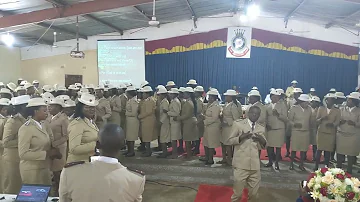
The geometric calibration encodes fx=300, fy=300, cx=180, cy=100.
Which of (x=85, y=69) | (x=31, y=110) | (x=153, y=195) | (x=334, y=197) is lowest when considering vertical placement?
(x=153, y=195)

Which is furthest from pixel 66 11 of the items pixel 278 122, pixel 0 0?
pixel 278 122

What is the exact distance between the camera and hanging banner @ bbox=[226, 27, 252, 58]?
1096 cm

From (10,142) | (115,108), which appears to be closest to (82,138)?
(10,142)

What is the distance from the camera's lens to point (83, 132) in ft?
9.73

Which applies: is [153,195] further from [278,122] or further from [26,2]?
[26,2]

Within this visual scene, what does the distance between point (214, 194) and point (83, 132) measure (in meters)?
2.33

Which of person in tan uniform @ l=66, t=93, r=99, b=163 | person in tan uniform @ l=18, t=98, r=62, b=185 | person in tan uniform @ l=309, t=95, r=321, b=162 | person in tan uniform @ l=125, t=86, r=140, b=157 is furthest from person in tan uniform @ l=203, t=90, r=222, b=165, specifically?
person in tan uniform @ l=18, t=98, r=62, b=185

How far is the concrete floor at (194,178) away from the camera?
173 inches

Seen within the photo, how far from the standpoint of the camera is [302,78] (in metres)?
10.9

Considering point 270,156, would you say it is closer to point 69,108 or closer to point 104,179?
point 69,108

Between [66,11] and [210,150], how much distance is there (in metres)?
4.67

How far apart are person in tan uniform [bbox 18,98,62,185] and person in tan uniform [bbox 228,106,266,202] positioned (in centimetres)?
204

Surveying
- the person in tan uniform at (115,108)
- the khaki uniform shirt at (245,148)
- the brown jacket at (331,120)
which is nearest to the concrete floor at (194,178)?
the brown jacket at (331,120)

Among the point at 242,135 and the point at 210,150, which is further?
the point at 210,150
